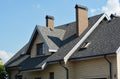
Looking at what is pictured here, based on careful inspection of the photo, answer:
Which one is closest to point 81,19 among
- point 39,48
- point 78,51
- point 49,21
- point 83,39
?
point 83,39

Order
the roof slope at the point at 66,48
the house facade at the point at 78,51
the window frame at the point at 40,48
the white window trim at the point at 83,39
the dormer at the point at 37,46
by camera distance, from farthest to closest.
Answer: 1. the dormer at the point at 37,46
2. the window frame at the point at 40,48
3. the roof slope at the point at 66,48
4. the white window trim at the point at 83,39
5. the house facade at the point at 78,51

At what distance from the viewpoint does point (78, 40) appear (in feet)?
90.1

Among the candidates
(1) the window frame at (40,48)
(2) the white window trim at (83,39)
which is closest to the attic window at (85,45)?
(2) the white window trim at (83,39)

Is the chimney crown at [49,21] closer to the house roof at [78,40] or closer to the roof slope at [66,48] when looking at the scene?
the house roof at [78,40]

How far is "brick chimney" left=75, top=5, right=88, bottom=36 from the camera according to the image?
29.0 meters

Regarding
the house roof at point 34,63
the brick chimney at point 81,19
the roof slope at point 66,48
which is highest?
the brick chimney at point 81,19

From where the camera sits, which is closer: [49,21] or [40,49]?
[40,49]

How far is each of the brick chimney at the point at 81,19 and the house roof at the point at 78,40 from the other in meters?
0.50

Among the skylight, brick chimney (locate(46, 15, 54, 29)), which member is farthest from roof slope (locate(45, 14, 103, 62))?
brick chimney (locate(46, 15, 54, 29))

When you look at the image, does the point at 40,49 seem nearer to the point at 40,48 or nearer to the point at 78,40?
the point at 40,48

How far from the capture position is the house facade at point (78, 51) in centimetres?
2349

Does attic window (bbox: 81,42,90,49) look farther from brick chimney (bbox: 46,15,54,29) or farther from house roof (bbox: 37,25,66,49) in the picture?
brick chimney (bbox: 46,15,54,29)

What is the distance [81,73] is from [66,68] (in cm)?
130

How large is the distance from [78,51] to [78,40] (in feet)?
4.51
